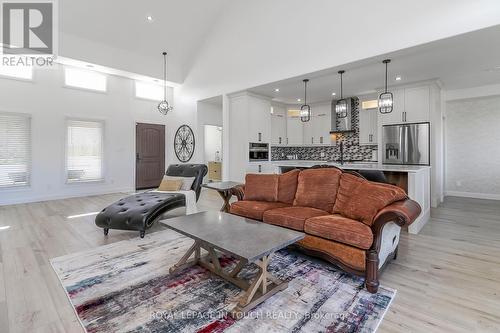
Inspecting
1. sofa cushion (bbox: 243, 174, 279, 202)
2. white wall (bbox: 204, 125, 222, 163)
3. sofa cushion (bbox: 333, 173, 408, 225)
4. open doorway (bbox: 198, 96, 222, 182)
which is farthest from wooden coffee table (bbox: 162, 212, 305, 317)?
white wall (bbox: 204, 125, 222, 163)

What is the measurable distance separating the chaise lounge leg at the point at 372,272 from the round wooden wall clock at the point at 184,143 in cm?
678

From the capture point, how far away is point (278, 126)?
805 centimetres

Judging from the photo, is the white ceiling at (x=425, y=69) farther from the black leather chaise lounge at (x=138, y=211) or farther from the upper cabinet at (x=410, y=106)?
the black leather chaise lounge at (x=138, y=211)

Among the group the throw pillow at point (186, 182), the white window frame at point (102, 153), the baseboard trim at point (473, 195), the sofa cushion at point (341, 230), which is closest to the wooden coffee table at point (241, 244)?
the sofa cushion at point (341, 230)

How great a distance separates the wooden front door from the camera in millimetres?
7895

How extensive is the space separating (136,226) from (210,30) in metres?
5.80

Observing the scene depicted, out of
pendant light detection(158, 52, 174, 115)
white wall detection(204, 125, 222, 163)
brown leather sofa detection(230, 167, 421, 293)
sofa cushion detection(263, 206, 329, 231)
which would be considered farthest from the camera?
white wall detection(204, 125, 222, 163)

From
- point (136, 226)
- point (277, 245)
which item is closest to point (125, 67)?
point (136, 226)

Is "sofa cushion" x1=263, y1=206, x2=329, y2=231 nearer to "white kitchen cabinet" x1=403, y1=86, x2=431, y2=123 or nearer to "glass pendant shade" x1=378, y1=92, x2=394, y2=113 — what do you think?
"glass pendant shade" x1=378, y1=92, x2=394, y2=113

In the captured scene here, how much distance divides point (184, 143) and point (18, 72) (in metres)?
4.36

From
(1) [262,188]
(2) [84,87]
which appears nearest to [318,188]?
(1) [262,188]

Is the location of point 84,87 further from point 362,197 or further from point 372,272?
point 372,272

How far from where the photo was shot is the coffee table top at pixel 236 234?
1.85 metres

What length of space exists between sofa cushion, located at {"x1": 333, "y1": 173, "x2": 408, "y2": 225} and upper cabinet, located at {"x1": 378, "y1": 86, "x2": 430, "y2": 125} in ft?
12.3
